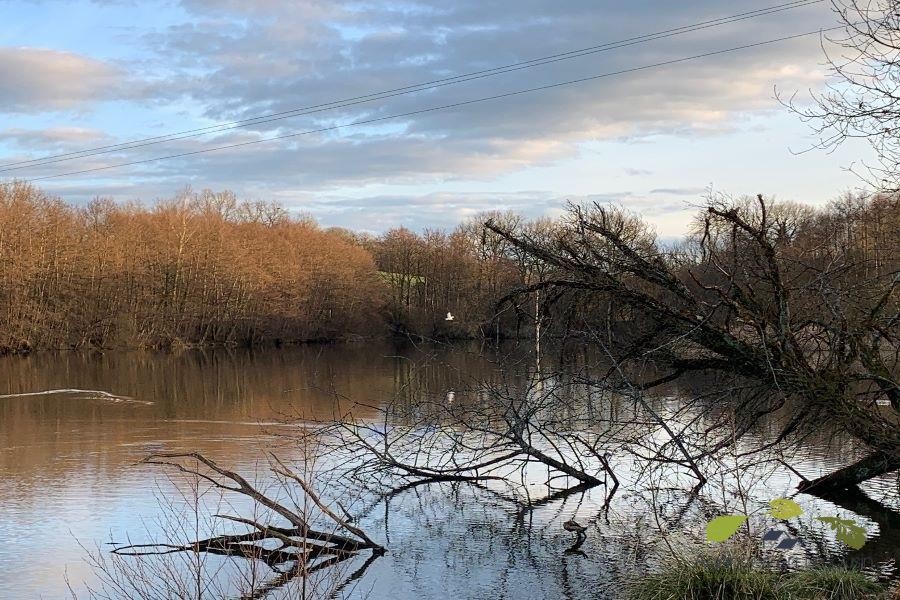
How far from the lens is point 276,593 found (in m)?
8.41

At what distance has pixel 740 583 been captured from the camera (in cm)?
696

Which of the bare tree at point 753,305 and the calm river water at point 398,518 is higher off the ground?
the bare tree at point 753,305

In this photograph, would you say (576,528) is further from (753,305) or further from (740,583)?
(740,583)

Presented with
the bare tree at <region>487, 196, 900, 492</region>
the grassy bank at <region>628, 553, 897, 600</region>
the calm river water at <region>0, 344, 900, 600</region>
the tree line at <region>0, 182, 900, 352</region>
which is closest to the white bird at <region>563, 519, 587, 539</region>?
the calm river water at <region>0, 344, 900, 600</region>

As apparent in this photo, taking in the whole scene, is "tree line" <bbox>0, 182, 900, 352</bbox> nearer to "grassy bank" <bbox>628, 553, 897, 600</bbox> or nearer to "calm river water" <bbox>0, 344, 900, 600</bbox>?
"calm river water" <bbox>0, 344, 900, 600</bbox>

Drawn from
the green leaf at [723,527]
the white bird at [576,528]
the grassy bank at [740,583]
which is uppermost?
Result: the green leaf at [723,527]

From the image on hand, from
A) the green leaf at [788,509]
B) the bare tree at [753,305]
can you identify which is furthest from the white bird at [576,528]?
the green leaf at [788,509]

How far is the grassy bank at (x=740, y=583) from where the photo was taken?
22.7 ft

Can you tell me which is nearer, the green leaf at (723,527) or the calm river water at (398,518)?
the green leaf at (723,527)

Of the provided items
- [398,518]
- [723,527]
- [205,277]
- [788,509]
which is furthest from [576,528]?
[205,277]

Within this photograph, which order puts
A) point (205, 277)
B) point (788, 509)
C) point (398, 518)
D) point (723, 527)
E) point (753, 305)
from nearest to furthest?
point (723, 527), point (788, 509), point (753, 305), point (398, 518), point (205, 277)

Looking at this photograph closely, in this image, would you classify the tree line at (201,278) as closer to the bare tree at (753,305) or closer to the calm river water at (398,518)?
the calm river water at (398,518)

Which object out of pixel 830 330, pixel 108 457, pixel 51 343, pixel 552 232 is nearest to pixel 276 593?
pixel 552 232

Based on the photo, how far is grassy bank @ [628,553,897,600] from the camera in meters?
6.91
